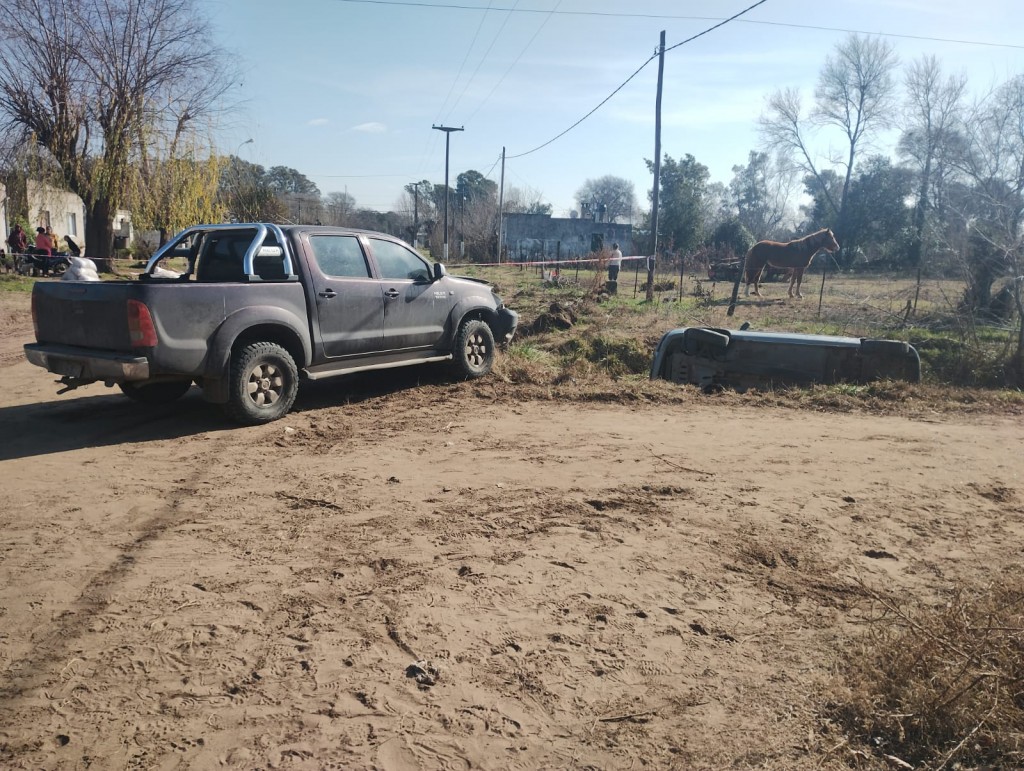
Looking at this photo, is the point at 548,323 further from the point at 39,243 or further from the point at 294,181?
the point at 294,181

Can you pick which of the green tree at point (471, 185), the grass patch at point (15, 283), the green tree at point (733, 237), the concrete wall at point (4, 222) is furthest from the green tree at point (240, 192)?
the green tree at point (471, 185)

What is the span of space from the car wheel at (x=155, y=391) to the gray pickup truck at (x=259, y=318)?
0.5 inches

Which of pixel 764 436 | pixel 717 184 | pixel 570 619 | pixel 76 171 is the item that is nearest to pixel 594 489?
pixel 570 619

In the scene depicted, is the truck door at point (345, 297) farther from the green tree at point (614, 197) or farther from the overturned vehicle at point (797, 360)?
the green tree at point (614, 197)

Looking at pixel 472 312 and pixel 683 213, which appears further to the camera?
pixel 683 213

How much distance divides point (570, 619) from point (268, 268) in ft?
17.1

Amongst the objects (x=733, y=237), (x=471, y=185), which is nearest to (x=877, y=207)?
(x=733, y=237)

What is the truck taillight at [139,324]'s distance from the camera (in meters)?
6.00

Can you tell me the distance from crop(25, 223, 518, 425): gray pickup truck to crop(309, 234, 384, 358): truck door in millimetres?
12

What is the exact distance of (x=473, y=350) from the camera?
30.6ft

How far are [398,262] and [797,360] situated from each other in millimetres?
5243

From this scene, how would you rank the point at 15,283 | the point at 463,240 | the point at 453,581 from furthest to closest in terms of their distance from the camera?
the point at 463,240, the point at 15,283, the point at 453,581

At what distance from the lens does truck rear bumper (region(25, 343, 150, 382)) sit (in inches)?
236

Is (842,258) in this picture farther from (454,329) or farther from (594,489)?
(594,489)
